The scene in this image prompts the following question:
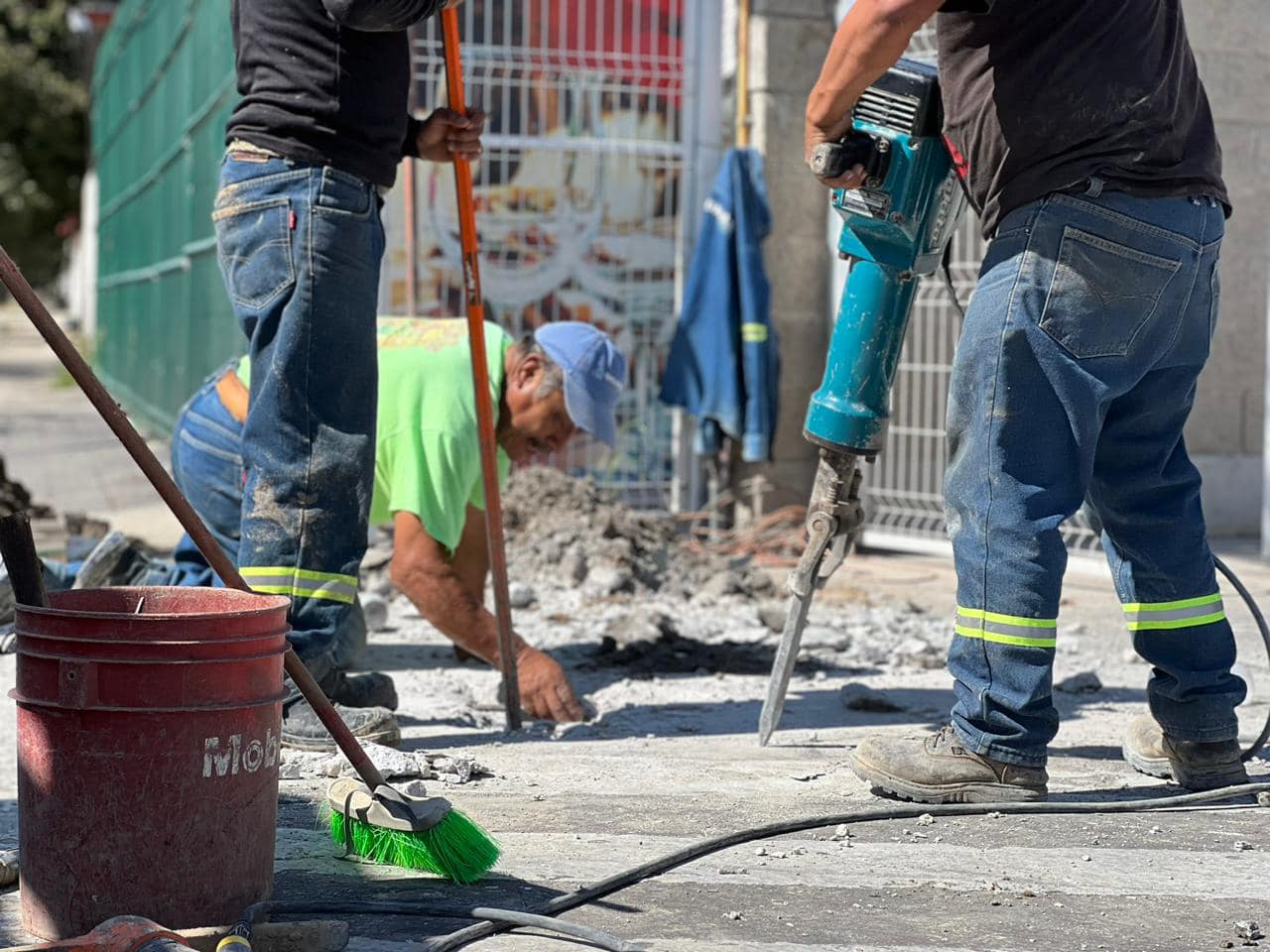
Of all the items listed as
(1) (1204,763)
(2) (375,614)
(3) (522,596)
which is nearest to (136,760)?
(1) (1204,763)

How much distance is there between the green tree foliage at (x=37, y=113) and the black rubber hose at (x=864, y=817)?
112ft

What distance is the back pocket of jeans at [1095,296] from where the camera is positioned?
330 centimetres

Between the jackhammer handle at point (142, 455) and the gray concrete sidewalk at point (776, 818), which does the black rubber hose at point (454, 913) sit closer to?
the gray concrete sidewalk at point (776, 818)

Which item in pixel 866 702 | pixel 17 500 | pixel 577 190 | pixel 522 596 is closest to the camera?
pixel 866 702

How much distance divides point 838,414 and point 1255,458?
17.6ft

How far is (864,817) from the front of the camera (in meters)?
3.38

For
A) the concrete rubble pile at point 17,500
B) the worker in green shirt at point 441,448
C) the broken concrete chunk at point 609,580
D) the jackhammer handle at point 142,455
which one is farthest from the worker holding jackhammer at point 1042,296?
the concrete rubble pile at point 17,500

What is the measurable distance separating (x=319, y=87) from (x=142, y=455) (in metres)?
1.49

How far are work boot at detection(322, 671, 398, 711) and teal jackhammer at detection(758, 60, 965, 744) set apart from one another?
39.4 inches

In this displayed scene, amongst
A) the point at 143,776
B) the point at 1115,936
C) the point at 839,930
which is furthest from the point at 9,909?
the point at 1115,936

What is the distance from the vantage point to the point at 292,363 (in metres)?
3.82

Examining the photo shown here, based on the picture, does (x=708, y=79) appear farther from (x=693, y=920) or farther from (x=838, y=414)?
(x=693, y=920)

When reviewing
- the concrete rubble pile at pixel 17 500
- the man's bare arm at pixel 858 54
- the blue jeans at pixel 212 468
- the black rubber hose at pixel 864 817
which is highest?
the man's bare arm at pixel 858 54

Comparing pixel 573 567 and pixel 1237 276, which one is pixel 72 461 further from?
pixel 1237 276
